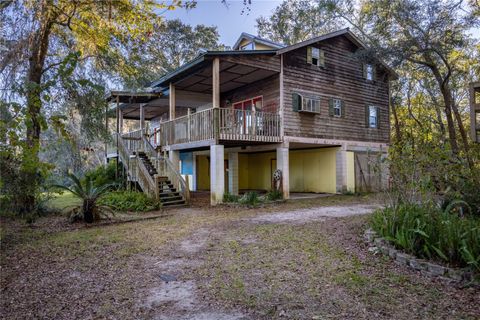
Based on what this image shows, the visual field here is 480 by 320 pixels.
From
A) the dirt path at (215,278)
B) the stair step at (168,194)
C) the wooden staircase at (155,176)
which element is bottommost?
the dirt path at (215,278)

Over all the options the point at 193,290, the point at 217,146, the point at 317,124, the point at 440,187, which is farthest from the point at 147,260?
the point at 317,124

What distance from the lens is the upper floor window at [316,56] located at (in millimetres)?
14669

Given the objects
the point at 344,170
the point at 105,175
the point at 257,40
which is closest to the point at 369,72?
the point at 344,170

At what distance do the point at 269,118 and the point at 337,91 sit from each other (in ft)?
15.5

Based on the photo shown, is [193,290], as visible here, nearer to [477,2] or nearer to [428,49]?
[428,49]

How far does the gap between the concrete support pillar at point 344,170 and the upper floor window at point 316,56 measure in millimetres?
4231

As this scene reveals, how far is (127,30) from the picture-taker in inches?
371

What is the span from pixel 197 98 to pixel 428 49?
414 inches

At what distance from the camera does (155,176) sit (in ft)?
37.2

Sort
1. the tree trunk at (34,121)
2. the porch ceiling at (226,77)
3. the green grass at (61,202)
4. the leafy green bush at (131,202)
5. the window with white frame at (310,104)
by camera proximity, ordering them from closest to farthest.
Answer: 1. the tree trunk at (34,121)
2. the leafy green bush at (131,202)
3. the green grass at (61,202)
4. the porch ceiling at (226,77)
5. the window with white frame at (310,104)

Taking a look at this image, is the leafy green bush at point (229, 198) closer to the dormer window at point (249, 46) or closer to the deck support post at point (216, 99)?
the deck support post at point (216, 99)

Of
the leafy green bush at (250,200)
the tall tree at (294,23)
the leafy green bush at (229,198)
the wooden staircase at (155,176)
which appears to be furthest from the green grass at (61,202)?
the tall tree at (294,23)

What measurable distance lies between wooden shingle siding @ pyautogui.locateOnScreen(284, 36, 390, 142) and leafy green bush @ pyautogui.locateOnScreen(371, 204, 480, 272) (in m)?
8.23

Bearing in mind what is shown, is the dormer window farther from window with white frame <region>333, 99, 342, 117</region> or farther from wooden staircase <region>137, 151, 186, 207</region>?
wooden staircase <region>137, 151, 186, 207</region>
